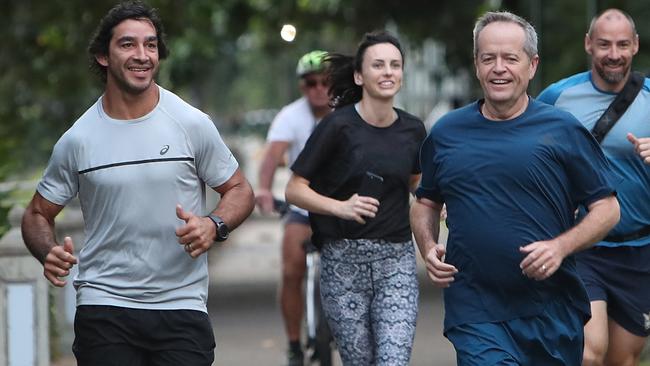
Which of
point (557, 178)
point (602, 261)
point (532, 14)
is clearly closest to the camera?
point (557, 178)

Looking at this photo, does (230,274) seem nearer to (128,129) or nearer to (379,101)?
(379,101)

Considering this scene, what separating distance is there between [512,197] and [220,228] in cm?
112

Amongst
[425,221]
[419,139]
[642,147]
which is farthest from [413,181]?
[425,221]

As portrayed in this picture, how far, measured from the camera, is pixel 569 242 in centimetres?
561

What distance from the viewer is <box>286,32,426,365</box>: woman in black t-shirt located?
24.7ft

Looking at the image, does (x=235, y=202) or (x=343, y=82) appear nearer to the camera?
(x=235, y=202)

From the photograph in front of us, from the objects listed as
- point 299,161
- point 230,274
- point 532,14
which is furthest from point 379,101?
point 230,274

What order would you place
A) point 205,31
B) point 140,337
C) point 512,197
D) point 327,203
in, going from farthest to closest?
point 205,31 → point 327,203 → point 140,337 → point 512,197

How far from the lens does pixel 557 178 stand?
577 centimetres

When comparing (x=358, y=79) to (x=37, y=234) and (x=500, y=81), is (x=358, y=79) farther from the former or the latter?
(x=37, y=234)

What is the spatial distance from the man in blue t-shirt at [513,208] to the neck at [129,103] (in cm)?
119

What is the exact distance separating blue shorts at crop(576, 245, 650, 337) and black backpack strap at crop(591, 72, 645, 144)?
0.58 metres

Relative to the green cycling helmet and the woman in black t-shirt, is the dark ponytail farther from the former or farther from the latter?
the green cycling helmet

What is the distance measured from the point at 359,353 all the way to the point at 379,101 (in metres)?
1.28
